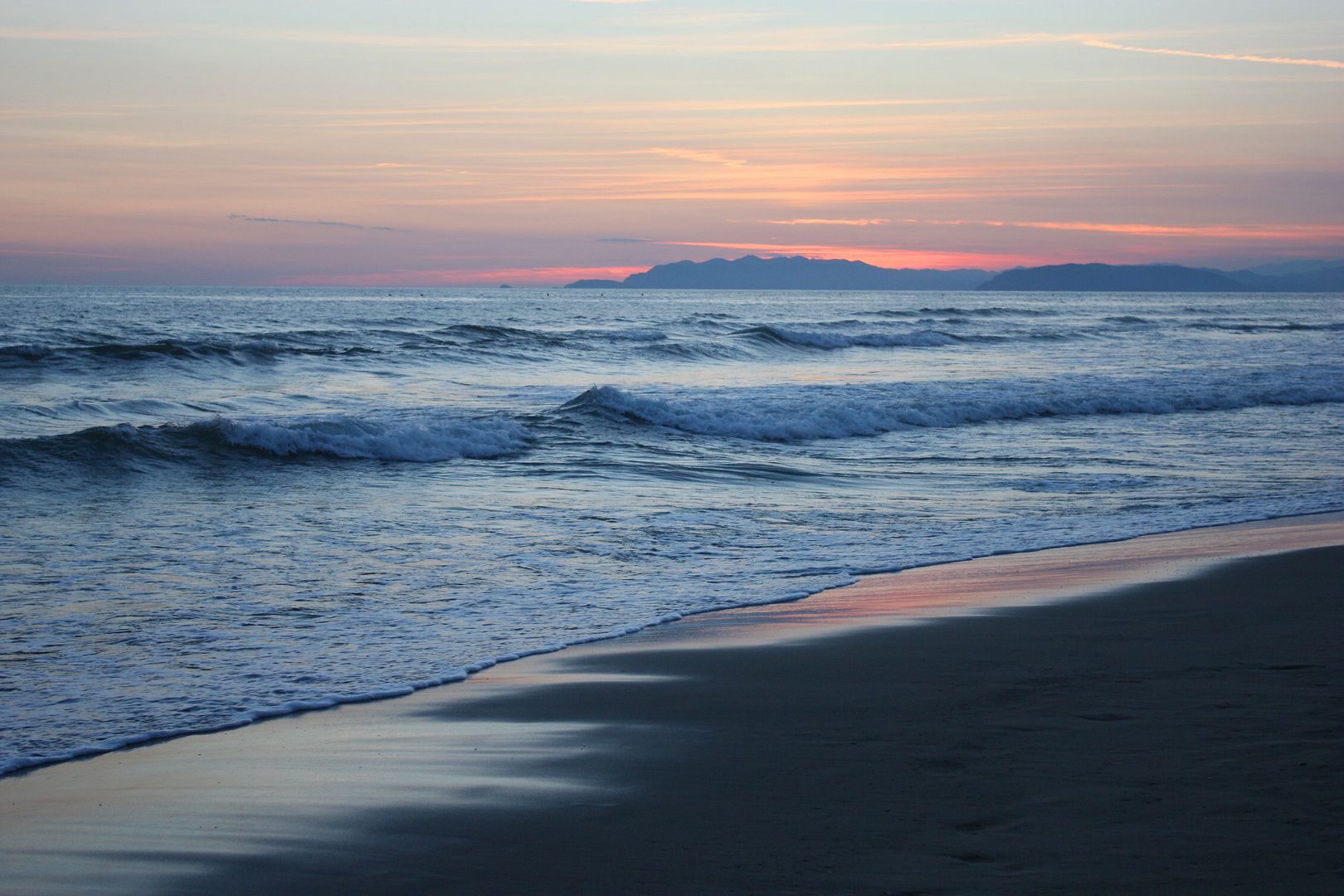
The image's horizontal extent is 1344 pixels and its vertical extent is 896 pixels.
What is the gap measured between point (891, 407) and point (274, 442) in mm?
10273

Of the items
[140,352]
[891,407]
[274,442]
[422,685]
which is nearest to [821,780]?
[422,685]

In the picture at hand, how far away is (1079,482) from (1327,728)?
7.65 m

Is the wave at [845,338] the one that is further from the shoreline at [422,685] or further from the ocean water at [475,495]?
the shoreline at [422,685]

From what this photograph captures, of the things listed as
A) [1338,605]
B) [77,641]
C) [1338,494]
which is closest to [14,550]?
[77,641]

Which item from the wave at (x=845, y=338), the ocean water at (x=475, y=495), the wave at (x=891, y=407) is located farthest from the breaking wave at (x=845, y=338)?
the wave at (x=891, y=407)

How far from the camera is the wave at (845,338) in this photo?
3566 centimetres

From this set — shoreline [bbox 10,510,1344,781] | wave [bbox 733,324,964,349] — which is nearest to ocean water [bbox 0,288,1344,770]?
shoreline [bbox 10,510,1344,781]

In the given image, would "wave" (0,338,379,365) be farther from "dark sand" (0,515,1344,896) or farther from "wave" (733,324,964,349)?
"dark sand" (0,515,1344,896)

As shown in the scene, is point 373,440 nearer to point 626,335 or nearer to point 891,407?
point 891,407

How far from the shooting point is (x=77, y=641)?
4922 millimetres

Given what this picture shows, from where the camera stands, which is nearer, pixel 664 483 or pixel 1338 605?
pixel 1338 605

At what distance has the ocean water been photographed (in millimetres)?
4895

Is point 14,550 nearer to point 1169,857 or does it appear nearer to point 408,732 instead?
point 408,732

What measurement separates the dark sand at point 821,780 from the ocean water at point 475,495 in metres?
0.72
